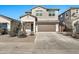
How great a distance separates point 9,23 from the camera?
602 centimetres

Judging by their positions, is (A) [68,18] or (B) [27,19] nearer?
(A) [68,18]

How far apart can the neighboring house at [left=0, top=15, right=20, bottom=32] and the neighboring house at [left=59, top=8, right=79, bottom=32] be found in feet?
4.71

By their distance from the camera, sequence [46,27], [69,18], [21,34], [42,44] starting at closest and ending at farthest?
[42,44] → [21,34] → [69,18] → [46,27]

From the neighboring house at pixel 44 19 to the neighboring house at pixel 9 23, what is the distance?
0.29m

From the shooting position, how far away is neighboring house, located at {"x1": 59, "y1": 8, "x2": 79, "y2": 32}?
5676 millimetres

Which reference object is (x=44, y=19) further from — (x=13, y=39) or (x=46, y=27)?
(x=13, y=39)

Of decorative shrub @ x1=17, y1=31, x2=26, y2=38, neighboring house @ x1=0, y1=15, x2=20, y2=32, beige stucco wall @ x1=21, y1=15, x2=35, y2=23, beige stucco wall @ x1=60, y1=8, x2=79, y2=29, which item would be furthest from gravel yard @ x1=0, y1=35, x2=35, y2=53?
beige stucco wall @ x1=60, y1=8, x2=79, y2=29

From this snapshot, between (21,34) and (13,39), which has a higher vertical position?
(21,34)

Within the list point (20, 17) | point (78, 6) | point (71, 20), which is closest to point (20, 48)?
point (20, 17)

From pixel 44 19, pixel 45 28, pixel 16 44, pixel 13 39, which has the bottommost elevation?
pixel 16 44

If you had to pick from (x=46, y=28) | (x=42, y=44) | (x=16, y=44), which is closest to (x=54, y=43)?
(x=42, y=44)

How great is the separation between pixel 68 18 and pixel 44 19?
81 centimetres

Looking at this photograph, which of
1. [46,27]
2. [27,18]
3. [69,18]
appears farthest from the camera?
Result: [27,18]

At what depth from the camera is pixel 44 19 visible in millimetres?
6012
